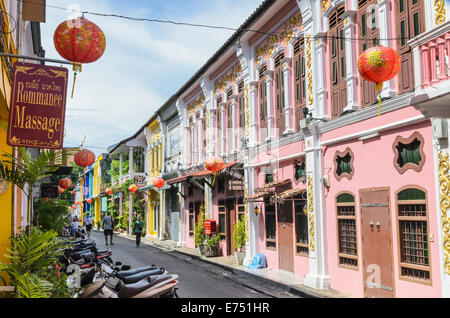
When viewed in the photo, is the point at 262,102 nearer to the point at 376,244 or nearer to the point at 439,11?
the point at 376,244

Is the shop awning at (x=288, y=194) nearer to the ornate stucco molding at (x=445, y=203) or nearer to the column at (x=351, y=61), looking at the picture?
the column at (x=351, y=61)

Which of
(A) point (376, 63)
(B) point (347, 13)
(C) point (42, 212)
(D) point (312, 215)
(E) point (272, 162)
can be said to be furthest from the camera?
(C) point (42, 212)

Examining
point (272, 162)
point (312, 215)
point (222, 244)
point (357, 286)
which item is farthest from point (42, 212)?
point (357, 286)

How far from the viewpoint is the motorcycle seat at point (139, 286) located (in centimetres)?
716

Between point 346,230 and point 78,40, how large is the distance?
23.4ft

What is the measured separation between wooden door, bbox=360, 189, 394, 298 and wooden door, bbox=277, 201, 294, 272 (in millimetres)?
3424

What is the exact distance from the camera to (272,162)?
46.2ft

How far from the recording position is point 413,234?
8406 millimetres

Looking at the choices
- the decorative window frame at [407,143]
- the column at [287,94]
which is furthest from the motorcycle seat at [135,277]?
the column at [287,94]

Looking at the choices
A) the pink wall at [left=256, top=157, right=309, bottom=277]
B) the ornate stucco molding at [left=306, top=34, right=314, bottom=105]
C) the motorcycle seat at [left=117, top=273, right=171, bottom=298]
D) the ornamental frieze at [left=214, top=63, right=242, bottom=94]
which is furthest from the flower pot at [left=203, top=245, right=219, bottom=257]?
the motorcycle seat at [left=117, top=273, right=171, bottom=298]

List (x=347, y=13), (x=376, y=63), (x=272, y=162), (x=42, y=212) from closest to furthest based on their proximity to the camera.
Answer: (x=376, y=63)
(x=347, y=13)
(x=272, y=162)
(x=42, y=212)

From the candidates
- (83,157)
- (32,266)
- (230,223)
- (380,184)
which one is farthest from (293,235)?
(32,266)

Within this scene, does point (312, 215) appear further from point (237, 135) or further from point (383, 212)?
point (237, 135)
